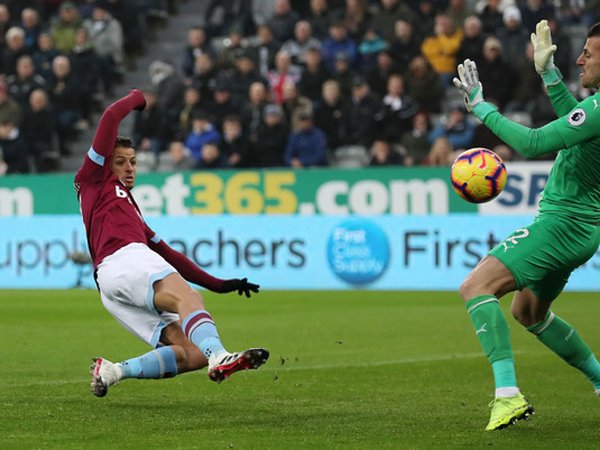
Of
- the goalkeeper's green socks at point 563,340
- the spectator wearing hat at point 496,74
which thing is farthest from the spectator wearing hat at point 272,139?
the goalkeeper's green socks at point 563,340

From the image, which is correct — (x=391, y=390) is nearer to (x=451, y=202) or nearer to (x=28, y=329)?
(x=28, y=329)

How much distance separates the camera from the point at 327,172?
789 inches

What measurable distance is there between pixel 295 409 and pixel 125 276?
1367 millimetres

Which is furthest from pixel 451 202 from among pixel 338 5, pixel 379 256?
pixel 338 5

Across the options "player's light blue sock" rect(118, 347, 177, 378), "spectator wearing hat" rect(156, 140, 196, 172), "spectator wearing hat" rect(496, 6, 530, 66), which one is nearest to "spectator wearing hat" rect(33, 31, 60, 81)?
"spectator wearing hat" rect(156, 140, 196, 172)

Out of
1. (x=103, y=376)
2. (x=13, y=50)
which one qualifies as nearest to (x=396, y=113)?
(x=13, y=50)

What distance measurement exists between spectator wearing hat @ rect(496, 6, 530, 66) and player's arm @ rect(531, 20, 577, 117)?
13477 millimetres

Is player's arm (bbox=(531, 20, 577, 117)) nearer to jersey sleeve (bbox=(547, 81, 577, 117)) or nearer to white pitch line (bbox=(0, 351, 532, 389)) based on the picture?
jersey sleeve (bbox=(547, 81, 577, 117))

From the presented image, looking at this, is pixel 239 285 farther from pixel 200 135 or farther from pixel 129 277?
pixel 200 135

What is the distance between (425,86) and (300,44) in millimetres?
2788

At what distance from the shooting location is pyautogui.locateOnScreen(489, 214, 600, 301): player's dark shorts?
738cm

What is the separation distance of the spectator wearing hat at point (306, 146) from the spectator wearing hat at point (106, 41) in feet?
19.5

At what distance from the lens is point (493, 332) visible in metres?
7.27

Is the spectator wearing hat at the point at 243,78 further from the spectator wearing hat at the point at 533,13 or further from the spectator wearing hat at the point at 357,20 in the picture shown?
the spectator wearing hat at the point at 533,13
